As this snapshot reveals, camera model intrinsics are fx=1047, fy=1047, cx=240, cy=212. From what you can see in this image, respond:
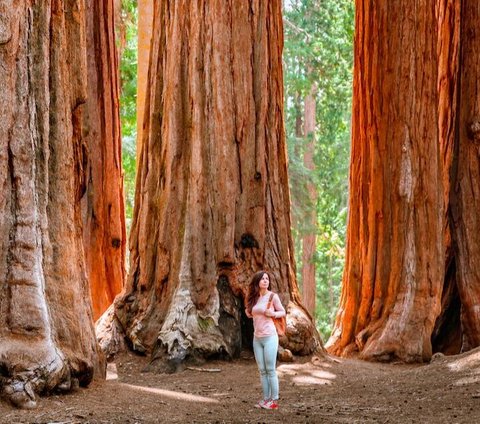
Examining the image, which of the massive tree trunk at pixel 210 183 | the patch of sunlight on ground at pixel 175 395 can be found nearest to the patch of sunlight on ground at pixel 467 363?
the massive tree trunk at pixel 210 183

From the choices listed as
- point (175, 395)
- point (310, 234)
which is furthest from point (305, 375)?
point (310, 234)

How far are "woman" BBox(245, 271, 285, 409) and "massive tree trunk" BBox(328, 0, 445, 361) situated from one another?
566 centimetres

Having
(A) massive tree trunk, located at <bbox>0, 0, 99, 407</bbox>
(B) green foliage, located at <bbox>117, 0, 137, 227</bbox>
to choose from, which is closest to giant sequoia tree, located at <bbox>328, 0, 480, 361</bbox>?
(A) massive tree trunk, located at <bbox>0, 0, 99, 407</bbox>

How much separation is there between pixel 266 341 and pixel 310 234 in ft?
64.5

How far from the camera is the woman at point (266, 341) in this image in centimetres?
829

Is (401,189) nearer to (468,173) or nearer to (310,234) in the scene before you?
(468,173)

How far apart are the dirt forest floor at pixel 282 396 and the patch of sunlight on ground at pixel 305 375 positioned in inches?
0.4

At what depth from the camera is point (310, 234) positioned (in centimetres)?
2789

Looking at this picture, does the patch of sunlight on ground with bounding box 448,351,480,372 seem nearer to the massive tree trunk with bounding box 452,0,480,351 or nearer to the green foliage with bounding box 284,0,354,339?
the massive tree trunk with bounding box 452,0,480,351

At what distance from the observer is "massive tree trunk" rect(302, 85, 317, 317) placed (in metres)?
27.0

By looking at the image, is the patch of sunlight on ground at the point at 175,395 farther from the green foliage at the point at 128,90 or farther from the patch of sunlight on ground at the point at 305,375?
the green foliage at the point at 128,90

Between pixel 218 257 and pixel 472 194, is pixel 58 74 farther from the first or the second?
pixel 472 194

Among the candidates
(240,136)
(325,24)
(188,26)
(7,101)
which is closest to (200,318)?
(240,136)

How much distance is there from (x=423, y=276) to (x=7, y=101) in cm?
779
